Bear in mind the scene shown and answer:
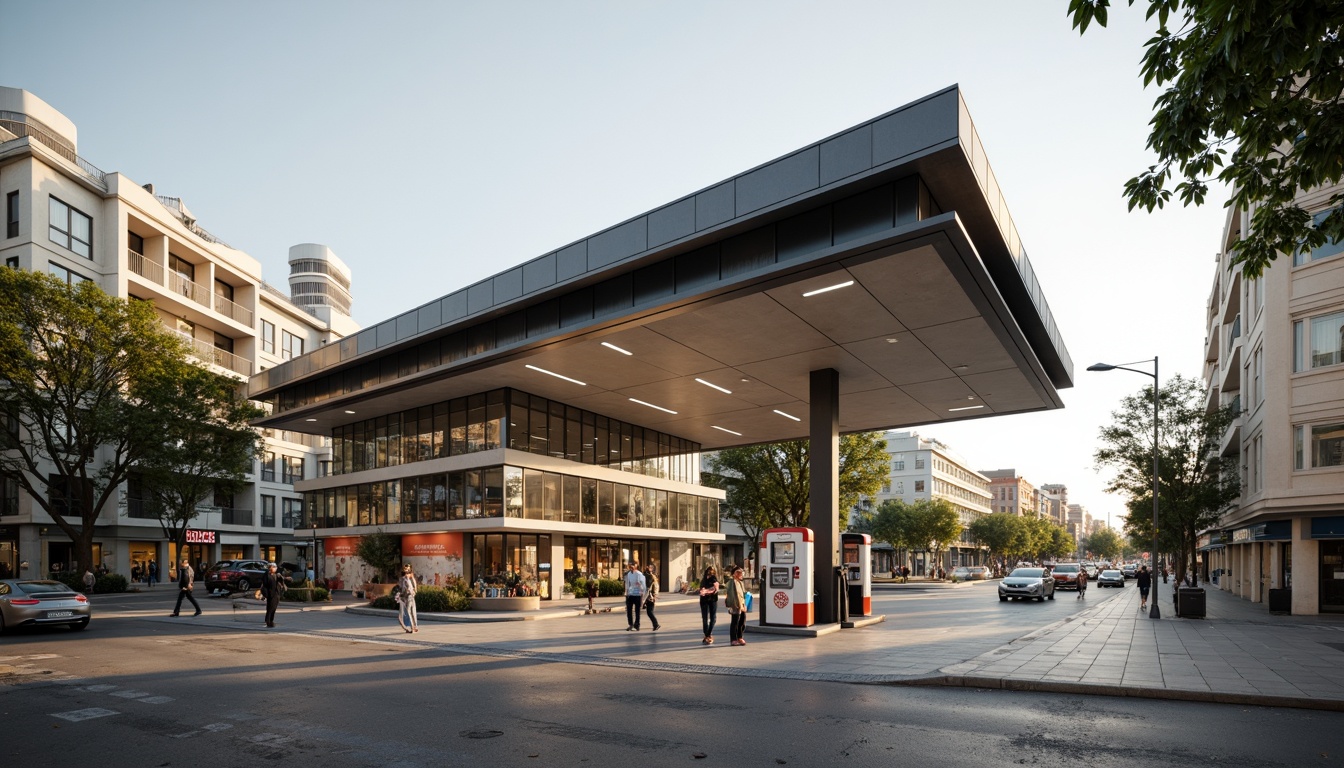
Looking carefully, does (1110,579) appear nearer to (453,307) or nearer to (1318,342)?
(1318,342)

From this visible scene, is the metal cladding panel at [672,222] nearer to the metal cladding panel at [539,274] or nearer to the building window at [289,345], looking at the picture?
the metal cladding panel at [539,274]

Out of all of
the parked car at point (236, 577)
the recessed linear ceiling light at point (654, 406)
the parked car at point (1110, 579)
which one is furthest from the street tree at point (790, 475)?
the parked car at point (236, 577)

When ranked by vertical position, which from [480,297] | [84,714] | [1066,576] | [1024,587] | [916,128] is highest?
[916,128]

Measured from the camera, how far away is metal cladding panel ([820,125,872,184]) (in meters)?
14.9

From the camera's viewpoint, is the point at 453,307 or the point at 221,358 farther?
the point at 221,358

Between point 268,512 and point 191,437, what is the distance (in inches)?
1041

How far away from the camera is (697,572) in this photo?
152ft

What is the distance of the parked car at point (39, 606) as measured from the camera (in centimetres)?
2020

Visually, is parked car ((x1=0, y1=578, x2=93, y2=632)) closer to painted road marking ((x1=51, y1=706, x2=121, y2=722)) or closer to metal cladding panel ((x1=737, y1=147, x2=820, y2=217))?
painted road marking ((x1=51, y1=706, x2=121, y2=722))

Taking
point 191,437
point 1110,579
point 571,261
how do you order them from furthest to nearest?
point 1110,579
point 191,437
point 571,261

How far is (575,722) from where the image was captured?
31.9ft

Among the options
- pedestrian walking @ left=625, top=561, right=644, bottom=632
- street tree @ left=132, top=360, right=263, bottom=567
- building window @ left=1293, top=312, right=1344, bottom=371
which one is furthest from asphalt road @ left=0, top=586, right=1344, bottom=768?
street tree @ left=132, top=360, right=263, bottom=567

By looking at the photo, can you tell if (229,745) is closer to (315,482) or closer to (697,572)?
(315,482)

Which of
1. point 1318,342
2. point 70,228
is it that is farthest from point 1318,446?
point 70,228
